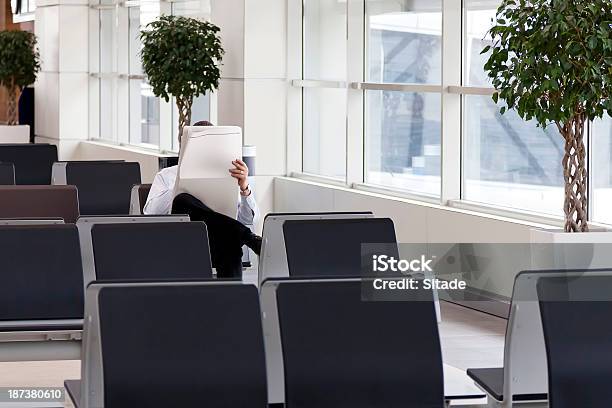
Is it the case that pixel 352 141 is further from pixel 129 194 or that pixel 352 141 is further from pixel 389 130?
pixel 129 194

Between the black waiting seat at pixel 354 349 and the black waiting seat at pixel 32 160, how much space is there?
679cm

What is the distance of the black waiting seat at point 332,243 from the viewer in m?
4.57

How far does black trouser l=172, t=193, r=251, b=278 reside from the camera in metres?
6.79

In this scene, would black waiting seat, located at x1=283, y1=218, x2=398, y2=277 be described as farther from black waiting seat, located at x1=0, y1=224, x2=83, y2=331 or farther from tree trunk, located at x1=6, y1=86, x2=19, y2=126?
tree trunk, located at x1=6, y1=86, x2=19, y2=126

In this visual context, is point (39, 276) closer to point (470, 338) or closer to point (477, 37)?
point (470, 338)

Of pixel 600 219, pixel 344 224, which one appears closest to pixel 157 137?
pixel 600 219

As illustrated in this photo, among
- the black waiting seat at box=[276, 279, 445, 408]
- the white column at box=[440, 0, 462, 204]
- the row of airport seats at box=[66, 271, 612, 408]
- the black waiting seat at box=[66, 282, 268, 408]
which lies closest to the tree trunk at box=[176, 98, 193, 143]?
the white column at box=[440, 0, 462, 204]

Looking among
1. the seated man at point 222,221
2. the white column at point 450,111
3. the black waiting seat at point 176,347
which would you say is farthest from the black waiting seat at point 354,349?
the white column at point 450,111

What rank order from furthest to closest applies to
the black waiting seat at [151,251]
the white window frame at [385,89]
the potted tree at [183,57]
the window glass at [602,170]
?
the potted tree at [183,57] → the white window frame at [385,89] → the window glass at [602,170] → the black waiting seat at [151,251]

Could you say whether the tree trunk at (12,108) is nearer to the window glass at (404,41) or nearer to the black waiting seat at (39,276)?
the window glass at (404,41)

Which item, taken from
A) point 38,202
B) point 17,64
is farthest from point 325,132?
point 17,64

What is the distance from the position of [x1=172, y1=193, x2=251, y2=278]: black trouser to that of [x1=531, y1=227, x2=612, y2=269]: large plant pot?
1604 mm

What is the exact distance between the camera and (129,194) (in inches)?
307

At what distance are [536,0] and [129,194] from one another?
293cm
